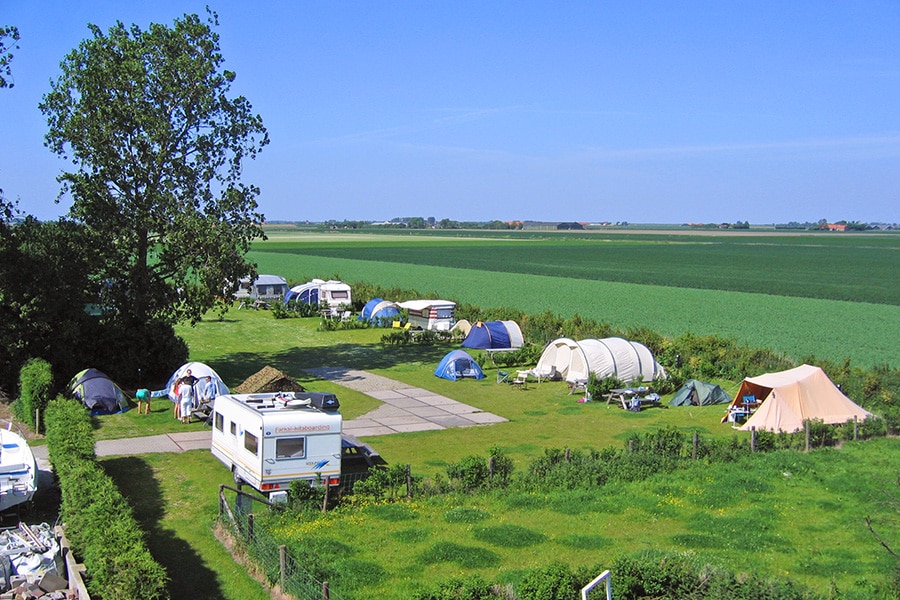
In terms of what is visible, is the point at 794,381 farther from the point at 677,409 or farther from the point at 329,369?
the point at 329,369

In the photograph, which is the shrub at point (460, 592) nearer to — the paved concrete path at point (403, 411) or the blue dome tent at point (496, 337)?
the paved concrete path at point (403, 411)

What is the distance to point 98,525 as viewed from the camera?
13.4m

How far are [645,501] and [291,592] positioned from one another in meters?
9.04

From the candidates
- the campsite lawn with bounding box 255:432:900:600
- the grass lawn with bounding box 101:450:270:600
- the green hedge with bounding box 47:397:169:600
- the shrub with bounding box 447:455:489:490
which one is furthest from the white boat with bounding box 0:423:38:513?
the shrub with bounding box 447:455:489:490

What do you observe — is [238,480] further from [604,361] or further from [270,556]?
[604,361]

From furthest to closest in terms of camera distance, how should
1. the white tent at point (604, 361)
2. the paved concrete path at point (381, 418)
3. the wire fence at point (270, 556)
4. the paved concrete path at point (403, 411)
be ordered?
the white tent at point (604, 361)
the paved concrete path at point (403, 411)
the paved concrete path at point (381, 418)
the wire fence at point (270, 556)

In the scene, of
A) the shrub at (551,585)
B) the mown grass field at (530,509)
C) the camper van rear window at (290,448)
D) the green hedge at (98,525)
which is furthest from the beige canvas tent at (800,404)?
the green hedge at (98,525)

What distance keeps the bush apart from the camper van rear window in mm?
10637

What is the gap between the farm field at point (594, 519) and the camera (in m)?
15.2

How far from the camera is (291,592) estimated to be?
537 inches

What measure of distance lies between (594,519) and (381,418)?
11.9 metres

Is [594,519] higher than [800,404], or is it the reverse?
[800,404]

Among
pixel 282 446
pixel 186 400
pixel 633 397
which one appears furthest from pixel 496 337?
pixel 282 446

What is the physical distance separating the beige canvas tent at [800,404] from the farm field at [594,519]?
3.87ft
